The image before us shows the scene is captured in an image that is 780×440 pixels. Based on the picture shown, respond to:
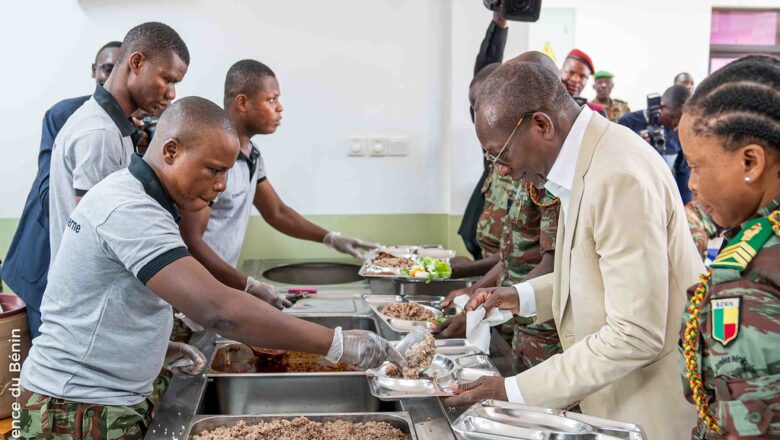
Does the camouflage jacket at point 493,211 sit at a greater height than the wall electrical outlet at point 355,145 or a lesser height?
lesser

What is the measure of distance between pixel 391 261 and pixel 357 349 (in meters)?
1.41

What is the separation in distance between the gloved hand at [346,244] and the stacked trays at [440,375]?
136cm

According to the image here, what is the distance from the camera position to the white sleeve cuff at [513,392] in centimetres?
135

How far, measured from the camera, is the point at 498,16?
311 centimetres

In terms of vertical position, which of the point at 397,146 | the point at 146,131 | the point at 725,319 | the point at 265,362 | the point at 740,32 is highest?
the point at 740,32

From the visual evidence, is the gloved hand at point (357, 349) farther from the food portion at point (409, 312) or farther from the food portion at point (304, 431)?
the food portion at point (409, 312)

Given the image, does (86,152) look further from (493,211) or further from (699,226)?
(699,226)

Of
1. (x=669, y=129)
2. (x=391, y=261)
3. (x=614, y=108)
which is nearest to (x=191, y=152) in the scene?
(x=391, y=261)

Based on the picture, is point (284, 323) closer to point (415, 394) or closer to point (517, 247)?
point (415, 394)

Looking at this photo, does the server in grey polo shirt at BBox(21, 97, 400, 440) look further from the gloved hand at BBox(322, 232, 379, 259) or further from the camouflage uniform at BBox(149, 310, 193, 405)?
the gloved hand at BBox(322, 232, 379, 259)

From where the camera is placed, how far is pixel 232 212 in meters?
2.48

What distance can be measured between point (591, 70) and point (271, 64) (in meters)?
1.94

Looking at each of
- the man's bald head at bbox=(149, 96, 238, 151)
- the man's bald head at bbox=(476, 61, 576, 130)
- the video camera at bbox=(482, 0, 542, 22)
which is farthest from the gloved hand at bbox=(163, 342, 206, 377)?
the video camera at bbox=(482, 0, 542, 22)

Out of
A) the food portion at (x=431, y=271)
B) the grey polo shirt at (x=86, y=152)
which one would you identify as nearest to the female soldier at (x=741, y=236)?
the grey polo shirt at (x=86, y=152)
